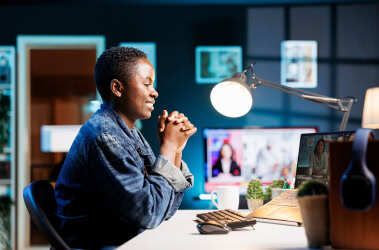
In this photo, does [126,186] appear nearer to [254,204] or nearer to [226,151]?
[254,204]

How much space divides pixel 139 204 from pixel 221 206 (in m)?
0.52

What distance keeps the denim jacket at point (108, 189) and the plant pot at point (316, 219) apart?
1.45 feet

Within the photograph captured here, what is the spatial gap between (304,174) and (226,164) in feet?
8.73

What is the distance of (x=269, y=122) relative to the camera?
164 inches

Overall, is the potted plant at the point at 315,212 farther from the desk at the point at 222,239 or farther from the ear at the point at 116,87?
the ear at the point at 116,87

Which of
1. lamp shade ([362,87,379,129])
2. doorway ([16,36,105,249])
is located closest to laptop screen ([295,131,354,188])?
lamp shade ([362,87,379,129])

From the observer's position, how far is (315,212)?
869mm

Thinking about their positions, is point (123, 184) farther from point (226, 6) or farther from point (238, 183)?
point (226, 6)

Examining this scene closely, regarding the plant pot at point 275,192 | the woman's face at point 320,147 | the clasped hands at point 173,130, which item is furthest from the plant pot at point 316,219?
the plant pot at point 275,192

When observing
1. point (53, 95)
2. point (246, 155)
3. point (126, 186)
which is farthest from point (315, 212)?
point (53, 95)

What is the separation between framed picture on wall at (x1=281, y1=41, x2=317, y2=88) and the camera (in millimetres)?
4215

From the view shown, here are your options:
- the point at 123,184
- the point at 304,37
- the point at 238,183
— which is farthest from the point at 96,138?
the point at 304,37

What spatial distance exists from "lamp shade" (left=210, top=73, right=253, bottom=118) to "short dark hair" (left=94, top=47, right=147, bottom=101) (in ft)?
1.10

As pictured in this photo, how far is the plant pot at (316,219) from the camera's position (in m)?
0.87
